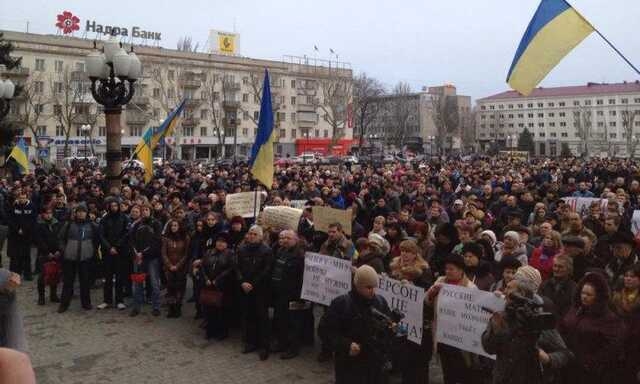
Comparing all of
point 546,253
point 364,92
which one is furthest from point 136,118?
point 546,253

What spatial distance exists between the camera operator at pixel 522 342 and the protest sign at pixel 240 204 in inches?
268

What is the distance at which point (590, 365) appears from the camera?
13.9 feet

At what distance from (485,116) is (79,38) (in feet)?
313

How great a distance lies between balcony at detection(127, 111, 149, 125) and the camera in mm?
67000

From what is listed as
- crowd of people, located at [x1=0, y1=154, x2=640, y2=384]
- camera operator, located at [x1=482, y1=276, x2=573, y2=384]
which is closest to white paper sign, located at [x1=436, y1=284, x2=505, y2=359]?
crowd of people, located at [x1=0, y1=154, x2=640, y2=384]

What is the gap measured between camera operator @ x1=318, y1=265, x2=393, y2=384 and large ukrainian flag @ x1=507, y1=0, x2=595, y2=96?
5920 mm

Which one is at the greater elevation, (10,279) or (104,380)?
→ (10,279)

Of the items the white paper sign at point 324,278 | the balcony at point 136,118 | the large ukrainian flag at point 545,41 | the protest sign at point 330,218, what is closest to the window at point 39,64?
the balcony at point 136,118

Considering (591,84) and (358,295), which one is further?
(591,84)

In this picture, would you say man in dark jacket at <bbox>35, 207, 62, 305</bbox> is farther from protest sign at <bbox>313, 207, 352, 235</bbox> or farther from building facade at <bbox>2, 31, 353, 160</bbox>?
building facade at <bbox>2, 31, 353, 160</bbox>

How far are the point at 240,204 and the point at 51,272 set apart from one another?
11.3 feet

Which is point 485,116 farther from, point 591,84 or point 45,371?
point 45,371

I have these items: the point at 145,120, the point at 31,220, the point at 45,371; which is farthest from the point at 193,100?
the point at 45,371

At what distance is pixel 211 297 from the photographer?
24.8ft
